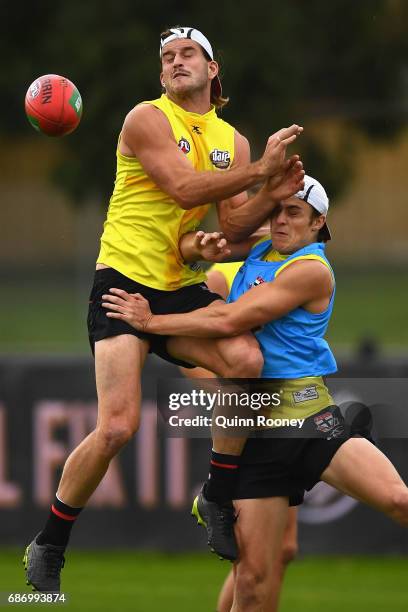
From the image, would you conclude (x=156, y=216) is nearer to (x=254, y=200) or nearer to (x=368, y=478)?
(x=254, y=200)

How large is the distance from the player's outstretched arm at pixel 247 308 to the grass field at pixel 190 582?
3.63 m

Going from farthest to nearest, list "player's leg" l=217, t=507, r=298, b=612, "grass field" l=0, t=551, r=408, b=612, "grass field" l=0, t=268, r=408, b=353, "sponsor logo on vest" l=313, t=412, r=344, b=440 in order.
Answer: "grass field" l=0, t=268, r=408, b=353 → "grass field" l=0, t=551, r=408, b=612 → "player's leg" l=217, t=507, r=298, b=612 → "sponsor logo on vest" l=313, t=412, r=344, b=440

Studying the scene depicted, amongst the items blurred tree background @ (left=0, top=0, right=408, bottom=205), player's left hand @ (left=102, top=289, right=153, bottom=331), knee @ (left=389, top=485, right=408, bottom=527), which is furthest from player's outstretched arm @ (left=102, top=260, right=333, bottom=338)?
blurred tree background @ (left=0, top=0, right=408, bottom=205)

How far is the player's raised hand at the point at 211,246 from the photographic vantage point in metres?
7.34

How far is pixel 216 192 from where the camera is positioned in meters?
7.30

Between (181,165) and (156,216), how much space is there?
1.18ft

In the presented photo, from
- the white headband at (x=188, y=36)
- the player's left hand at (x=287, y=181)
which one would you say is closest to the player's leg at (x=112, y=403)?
the player's left hand at (x=287, y=181)

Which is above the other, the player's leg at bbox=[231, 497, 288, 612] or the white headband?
the white headband

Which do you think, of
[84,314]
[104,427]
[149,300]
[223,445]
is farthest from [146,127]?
[84,314]

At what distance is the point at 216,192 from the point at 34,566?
85.1 inches

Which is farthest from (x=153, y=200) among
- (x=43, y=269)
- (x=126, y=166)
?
(x=43, y=269)

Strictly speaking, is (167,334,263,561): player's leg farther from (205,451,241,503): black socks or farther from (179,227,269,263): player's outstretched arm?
(179,227,269,263): player's outstretched arm

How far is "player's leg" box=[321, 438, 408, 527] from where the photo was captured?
23.5ft

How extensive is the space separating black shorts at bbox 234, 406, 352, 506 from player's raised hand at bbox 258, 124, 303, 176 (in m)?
1.25
